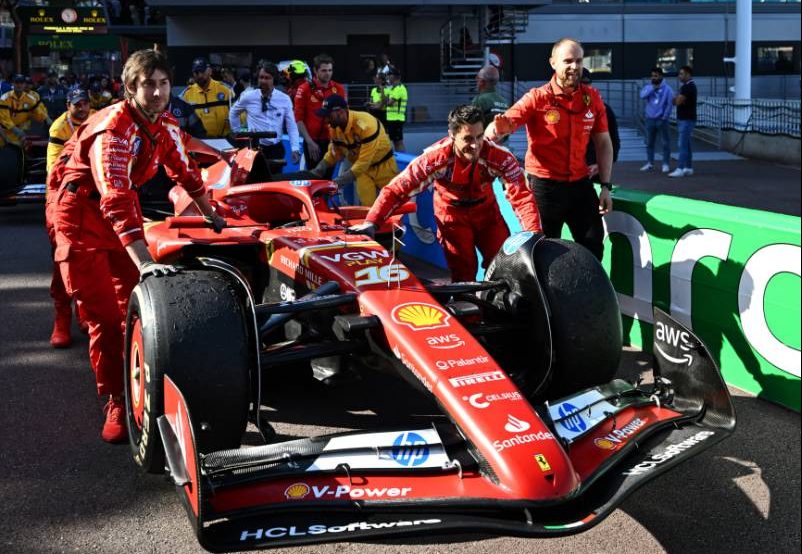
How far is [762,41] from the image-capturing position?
3081 cm

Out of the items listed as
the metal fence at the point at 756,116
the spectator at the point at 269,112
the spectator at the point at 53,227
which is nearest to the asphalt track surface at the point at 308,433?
the spectator at the point at 53,227

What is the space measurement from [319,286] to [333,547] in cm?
143

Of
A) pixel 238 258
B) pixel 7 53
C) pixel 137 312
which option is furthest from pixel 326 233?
pixel 7 53

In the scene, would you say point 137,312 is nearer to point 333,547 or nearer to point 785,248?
point 333,547

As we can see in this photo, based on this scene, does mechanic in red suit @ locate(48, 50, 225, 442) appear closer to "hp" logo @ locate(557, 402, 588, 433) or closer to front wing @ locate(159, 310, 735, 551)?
front wing @ locate(159, 310, 735, 551)

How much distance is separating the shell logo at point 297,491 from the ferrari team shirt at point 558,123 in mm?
2997

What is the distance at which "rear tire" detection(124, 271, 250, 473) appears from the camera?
352 cm

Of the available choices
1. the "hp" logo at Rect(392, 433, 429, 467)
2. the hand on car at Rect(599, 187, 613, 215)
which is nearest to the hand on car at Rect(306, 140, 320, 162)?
the hand on car at Rect(599, 187, 613, 215)

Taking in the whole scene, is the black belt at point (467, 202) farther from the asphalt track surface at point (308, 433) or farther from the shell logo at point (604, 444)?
the shell logo at point (604, 444)

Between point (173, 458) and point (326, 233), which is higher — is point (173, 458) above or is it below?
below

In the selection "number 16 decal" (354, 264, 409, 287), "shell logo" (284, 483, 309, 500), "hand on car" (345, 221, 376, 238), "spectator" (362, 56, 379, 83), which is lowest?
"shell logo" (284, 483, 309, 500)

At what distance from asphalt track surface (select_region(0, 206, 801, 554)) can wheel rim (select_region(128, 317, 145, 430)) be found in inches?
11.7

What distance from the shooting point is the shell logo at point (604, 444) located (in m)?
3.39

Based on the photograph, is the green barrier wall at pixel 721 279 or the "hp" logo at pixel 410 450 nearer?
the "hp" logo at pixel 410 450
